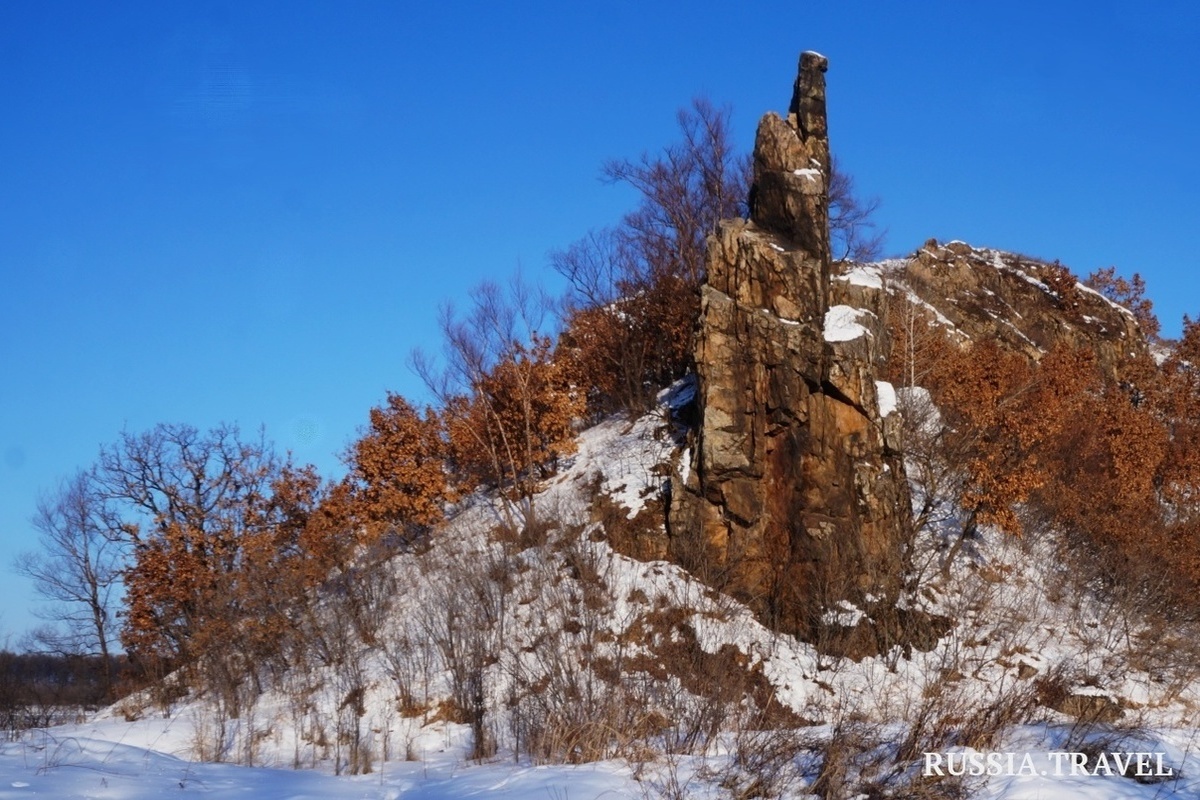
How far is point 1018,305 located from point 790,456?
26.6 metres

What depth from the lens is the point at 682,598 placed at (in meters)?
22.4

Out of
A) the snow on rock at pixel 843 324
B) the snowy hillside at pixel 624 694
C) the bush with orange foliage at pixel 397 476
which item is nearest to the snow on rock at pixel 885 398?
the snow on rock at pixel 843 324

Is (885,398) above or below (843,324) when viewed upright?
below

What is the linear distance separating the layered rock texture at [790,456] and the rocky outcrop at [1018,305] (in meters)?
17.5

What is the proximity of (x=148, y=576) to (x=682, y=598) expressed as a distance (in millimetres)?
15004

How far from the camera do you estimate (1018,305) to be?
45344mm

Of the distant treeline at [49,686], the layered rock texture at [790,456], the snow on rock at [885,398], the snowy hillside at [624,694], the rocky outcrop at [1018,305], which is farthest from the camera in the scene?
the rocky outcrop at [1018,305]

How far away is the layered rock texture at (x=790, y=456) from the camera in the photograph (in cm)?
2264

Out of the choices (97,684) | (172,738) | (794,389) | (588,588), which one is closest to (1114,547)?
(794,389)

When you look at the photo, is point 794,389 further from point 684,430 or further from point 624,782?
point 624,782

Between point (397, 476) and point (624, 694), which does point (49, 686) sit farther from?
point (624, 694)

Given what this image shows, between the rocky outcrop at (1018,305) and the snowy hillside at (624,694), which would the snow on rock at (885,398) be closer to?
the snowy hillside at (624,694)

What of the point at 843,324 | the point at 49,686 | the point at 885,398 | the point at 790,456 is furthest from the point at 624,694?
the point at 49,686

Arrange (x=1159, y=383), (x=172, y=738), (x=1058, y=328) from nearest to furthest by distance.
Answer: (x=172, y=738)
(x=1159, y=383)
(x=1058, y=328)
